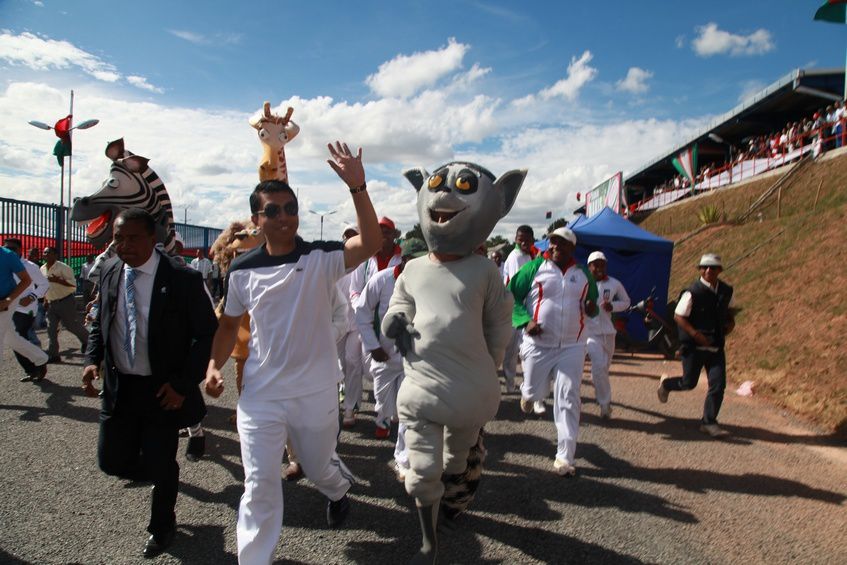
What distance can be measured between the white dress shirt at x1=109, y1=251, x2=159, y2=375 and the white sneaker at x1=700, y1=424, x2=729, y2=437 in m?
5.41

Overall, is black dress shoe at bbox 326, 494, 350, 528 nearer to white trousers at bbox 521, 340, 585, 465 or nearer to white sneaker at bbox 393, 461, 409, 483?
white sneaker at bbox 393, 461, 409, 483

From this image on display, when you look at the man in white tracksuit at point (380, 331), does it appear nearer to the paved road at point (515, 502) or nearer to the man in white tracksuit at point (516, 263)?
the paved road at point (515, 502)

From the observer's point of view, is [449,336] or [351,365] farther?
[351,365]

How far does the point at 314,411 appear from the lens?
295cm

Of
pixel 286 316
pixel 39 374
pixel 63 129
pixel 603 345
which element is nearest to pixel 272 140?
pixel 286 316

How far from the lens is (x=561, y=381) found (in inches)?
186

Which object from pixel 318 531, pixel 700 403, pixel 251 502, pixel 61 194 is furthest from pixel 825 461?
pixel 61 194

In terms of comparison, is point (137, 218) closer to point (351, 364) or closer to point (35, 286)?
point (351, 364)

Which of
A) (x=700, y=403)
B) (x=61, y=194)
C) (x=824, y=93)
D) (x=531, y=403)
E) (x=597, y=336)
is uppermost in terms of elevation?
(x=824, y=93)

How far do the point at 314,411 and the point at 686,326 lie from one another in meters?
4.53

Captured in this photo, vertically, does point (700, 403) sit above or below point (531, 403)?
below

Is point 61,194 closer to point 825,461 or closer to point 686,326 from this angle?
point 686,326

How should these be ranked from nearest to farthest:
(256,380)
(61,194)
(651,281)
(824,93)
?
1. (256,380)
2. (651,281)
3. (61,194)
4. (824,93)

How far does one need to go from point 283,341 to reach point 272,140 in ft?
8.22
